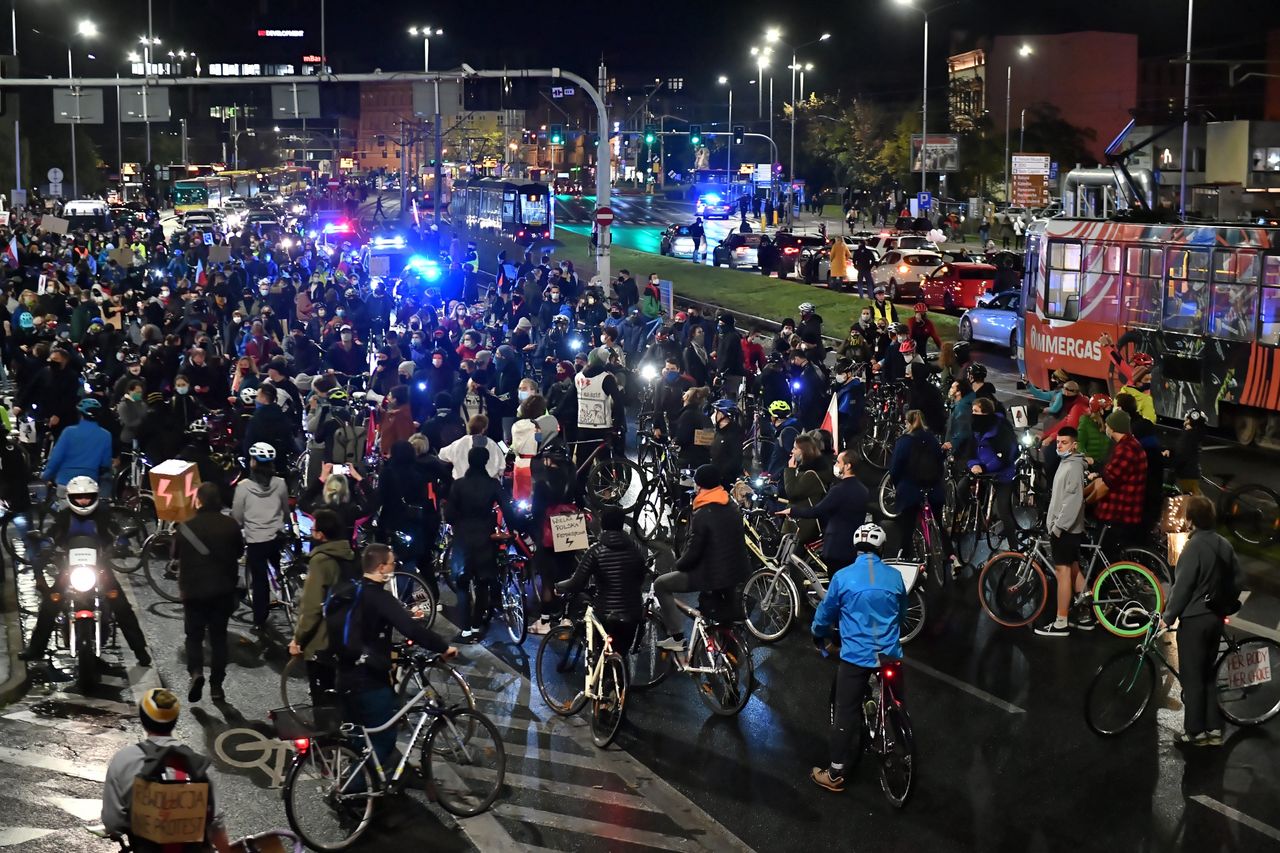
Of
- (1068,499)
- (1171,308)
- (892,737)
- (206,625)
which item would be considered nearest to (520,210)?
(1171,308)

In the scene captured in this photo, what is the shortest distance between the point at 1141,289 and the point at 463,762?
52.6 feet

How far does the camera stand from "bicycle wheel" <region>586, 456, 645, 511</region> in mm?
17922

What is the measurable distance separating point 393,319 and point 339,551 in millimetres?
27552

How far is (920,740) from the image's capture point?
34.9 ft

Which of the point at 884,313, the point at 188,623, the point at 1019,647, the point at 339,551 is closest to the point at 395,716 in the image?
the point at 339,551

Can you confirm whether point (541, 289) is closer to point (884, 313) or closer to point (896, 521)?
point (884, 313)

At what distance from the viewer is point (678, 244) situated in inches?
2488

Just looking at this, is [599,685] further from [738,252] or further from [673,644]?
[738,252]

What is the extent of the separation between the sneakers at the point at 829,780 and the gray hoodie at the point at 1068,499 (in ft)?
12.9

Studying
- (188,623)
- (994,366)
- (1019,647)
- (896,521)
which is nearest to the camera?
(188,623)

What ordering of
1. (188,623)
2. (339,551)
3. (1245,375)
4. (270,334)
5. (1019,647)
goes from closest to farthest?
(339,551) < (188,623) < (1019,647) < (1245,375) < (270,334)

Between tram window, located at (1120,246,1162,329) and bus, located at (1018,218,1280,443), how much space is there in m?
0.01

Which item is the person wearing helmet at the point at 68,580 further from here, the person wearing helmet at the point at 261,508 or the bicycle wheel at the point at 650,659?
the bicycle wheel at the point at 650,659

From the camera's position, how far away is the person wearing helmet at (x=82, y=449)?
1457 cm
